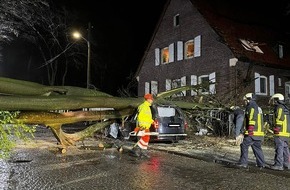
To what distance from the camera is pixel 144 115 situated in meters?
10.8

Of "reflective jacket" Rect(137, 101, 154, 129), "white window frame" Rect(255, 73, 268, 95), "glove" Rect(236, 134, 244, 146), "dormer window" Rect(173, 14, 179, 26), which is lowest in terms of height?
"glove" Rect(236, 134, 244, 146)

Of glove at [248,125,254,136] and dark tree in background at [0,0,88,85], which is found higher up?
dark tree in background at [0,0,88,85]

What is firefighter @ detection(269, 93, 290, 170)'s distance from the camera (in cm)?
909

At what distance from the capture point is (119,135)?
17.0 metres

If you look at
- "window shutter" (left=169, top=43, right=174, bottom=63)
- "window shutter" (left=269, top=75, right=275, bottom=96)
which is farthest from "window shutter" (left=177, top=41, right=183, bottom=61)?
"window shutter" (left=269, top=75, right=275, bottom=96)

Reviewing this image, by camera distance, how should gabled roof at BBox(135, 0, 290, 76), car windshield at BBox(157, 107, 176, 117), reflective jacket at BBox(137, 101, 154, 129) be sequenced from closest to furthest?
reflective jacket at BBox(137, 101, 154, 129), car windshield at BBox(157, 107, 176, 117), gabled roof at BBox(135, 0, 290, 76)

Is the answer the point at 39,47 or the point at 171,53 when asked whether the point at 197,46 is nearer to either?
the point at 171,53

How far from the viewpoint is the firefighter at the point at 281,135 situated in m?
9.09

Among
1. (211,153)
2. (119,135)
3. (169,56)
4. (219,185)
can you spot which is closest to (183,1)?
(169,56)

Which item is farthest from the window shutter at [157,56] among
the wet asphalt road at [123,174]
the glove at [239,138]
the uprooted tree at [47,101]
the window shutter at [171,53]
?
the uprooted tree at [47,101]

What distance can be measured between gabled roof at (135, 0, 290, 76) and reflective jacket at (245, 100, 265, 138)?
1369cm

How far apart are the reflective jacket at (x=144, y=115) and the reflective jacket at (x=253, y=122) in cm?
289

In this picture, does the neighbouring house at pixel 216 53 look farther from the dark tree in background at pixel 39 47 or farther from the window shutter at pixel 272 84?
the dark tree in background at pixel 39 47

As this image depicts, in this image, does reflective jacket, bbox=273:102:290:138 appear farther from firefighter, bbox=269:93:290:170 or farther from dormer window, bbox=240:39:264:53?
dormer window, bbox=240:39:264:53
